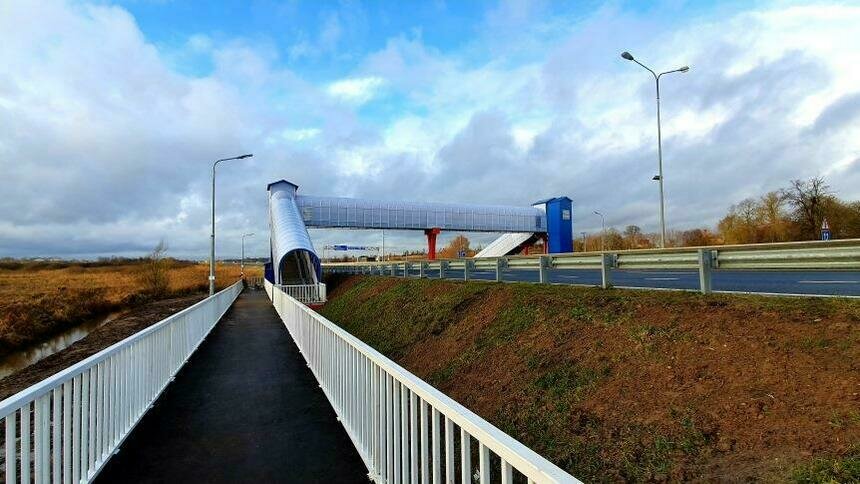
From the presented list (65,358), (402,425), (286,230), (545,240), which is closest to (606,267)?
(402,425)

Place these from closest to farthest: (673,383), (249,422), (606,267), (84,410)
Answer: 1. (84,410)
2. (673,383)
3. (249,422)
4. (606,267)

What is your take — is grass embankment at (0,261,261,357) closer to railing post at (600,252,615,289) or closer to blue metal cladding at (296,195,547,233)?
blue metal cladding at (296,195,547,233)

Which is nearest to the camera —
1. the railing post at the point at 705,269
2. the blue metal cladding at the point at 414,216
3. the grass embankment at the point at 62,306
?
the railing post at the point at 705,269

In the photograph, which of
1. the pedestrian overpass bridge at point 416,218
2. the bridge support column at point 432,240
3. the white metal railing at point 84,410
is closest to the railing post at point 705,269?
the white metal railing at point 84,410

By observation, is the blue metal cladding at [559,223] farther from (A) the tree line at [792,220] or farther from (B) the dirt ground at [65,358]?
(B) the dirt ground at [65,358]

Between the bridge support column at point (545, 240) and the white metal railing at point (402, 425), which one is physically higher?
the bridge support column at point (545, 240)

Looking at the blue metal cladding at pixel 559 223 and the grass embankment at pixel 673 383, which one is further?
the blue metal cladding at pixel 559 223

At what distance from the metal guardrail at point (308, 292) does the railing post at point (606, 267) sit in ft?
58.5

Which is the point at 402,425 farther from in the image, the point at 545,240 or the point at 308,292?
the point at 545,240

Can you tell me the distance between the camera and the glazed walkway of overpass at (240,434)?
407cm

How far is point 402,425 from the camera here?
323 centimetres

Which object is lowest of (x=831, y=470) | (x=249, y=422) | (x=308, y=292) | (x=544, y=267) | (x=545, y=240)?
(x=249, y=422)

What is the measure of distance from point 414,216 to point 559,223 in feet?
50.3

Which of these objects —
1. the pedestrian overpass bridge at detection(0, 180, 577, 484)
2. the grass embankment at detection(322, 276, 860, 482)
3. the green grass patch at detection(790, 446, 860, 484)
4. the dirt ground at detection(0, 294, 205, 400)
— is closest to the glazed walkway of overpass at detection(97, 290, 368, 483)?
the pedestrian overpass bridge at detection(0, 180, 577, 484)
